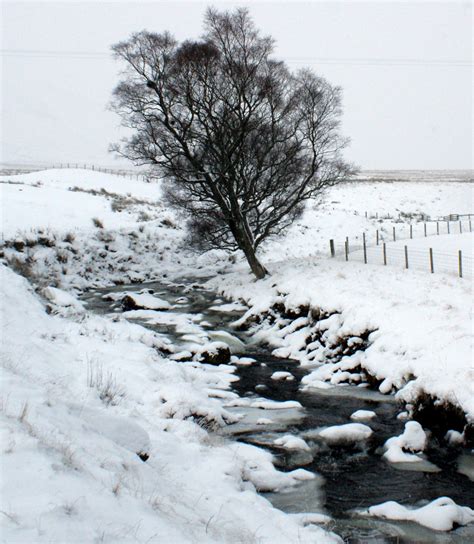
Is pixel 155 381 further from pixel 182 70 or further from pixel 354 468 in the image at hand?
pixel 182 70

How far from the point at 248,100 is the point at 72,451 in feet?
61.6

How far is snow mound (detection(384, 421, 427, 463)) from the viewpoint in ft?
24.8

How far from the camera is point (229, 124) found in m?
21.5

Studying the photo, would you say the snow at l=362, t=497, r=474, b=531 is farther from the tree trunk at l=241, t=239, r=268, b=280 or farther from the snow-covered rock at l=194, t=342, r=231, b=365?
the tree trunk at l=241, t=239, r=268, b=280

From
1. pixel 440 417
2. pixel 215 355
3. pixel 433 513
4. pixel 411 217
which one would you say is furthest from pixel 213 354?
pixel 411 217

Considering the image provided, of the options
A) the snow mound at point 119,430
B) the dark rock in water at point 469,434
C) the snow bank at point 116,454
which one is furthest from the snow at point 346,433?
the snow mound at point 119,430

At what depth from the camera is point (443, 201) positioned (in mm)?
55875

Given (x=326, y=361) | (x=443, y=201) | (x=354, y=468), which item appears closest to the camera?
(x=354, y=468)

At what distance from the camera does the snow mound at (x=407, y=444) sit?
7551 mm

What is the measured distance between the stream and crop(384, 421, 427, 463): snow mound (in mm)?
139

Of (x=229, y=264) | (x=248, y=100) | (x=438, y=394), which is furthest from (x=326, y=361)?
(x=229, y=264)

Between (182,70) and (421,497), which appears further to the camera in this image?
(182,70)

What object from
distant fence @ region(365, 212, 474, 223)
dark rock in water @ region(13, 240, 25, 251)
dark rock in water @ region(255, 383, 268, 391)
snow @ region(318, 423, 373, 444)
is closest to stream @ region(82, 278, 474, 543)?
dark rock in water @ region(255, 383, 268, 391)

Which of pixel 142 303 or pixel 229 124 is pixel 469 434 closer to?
pixel 142 303
